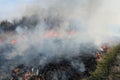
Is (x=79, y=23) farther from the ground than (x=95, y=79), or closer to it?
farther from the ground

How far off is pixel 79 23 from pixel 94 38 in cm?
476

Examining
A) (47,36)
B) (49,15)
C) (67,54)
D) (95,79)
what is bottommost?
(95,79)

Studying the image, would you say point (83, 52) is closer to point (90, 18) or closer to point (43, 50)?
point (43, 50)

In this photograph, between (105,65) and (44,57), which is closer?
(44,57)

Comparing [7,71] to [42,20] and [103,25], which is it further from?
[103,25]

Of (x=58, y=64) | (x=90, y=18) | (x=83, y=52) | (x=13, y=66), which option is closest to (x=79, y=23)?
(x=90, y=18)

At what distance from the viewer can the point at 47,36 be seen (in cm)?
7144

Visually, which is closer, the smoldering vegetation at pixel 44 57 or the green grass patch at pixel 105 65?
the smoldering vegetation at pixel 44 57

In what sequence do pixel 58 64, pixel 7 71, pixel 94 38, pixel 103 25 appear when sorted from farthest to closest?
pixel 103 25 < pixel 94 38 < pixel 58 64 < pixel 7 71

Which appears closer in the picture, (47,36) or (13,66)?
(13,66)

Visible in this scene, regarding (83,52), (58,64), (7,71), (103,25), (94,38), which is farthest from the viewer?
(103,25)

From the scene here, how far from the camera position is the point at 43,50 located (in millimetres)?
66312

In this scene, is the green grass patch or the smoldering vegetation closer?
the smoldering vegetation

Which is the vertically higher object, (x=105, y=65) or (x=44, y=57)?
(x=44, y=57)
